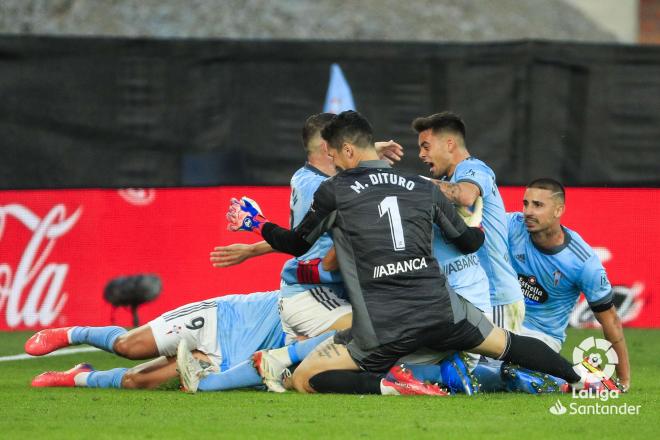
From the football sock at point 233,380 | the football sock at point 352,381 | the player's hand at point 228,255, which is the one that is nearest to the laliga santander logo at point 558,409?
the football sock at point 352,381

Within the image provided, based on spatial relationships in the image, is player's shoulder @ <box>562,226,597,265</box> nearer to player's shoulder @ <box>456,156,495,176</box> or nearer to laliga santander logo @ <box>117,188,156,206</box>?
player's shoulder @ <box>456,156,495,176</box>

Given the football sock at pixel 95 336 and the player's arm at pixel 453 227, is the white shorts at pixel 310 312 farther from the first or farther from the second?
the football sock at pixel 95 336

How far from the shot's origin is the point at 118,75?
1427 centimetres

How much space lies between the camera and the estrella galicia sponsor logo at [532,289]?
9.27 meters

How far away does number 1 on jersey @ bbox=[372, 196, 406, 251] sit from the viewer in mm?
7953

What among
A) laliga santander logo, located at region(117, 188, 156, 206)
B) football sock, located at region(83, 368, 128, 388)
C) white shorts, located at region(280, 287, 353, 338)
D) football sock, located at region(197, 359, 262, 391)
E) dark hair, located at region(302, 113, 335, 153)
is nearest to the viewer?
football sock, located at region(197, 359, 262, 391)

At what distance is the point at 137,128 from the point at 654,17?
1497 centimetres

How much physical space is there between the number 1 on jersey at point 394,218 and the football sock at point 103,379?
2108 mm

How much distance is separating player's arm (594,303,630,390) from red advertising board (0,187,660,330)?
4721 mm

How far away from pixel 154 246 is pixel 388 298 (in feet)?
18.7

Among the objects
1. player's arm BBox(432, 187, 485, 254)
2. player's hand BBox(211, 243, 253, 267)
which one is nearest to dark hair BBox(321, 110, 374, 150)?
player's arm BBox(432, 187, 485, 254)

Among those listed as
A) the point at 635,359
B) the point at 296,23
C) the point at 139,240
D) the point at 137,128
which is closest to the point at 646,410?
the point at 635,359


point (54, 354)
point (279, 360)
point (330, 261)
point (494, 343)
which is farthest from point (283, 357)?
point (54, 354)

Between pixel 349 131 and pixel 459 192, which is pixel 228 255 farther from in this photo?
pixel 459 192
